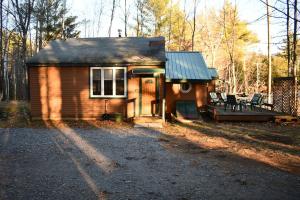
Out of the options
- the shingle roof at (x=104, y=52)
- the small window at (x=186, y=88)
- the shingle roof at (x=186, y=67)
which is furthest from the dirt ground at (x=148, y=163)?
the small window at (x=186, y=88)

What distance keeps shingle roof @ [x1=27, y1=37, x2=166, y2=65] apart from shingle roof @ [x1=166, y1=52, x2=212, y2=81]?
1602 millimetres

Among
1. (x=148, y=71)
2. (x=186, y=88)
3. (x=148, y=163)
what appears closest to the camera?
(x=148, y=163)

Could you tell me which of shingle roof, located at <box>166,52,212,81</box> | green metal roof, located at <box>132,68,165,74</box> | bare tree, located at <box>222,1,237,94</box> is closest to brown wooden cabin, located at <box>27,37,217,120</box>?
green metal roof, located at <box>132,68,165,74</box>

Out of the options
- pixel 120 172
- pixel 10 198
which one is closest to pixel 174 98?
pixel 120 172

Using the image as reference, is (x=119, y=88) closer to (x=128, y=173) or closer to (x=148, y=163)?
(x=148, y=163)

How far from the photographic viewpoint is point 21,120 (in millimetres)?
15844

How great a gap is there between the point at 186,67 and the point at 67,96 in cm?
693

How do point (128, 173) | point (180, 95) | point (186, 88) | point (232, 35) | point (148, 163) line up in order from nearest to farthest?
point (128, 173) < point (148, 163) < point (180, 95) < point (186, 88) < point (232, 35)

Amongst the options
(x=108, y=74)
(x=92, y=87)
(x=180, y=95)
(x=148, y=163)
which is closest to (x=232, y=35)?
(x=180, y=95)

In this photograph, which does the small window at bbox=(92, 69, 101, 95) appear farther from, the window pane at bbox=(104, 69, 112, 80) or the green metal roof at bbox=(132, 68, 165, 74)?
the green metal roof at bbox=(132, 68, 165, 74)

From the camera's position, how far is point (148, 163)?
7797 mm

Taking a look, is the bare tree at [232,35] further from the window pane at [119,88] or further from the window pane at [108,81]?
the window pane at [108,81]

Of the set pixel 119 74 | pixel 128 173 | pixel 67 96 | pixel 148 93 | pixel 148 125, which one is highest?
pixel 119 74

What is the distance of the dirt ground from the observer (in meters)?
5.69
